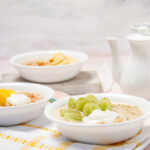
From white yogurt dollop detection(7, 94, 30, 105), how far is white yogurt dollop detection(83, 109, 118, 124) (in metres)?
0.35

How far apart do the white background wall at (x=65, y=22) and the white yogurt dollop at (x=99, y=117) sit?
2.20 metres

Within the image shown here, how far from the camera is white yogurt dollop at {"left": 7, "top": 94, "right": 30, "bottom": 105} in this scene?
1701 millimetres

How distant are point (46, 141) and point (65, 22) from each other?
227 centimetres

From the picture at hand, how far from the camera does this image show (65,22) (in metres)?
3.65

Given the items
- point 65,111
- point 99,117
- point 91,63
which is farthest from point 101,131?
point 91,63

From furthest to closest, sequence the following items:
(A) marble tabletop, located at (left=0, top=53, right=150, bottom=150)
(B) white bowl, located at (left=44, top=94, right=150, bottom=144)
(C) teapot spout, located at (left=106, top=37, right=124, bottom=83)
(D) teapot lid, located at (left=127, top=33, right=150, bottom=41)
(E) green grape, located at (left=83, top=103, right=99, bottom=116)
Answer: (A) marble tabletop, located at (left=0, top=53, right=150, bottom=150) → (C) teapot spout, located at (left=106, top=37, right=124, bottom=83) → (D) teapot lid, located at (left=127, top=33, right=150, bottom=41) → (E) green grape, located at (left=83, top=103, right=99, bottom=116) → (B) white bowl, located at (left=44, top=94, right=150, bottom=144)

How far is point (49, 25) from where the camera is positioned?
12.0 feet

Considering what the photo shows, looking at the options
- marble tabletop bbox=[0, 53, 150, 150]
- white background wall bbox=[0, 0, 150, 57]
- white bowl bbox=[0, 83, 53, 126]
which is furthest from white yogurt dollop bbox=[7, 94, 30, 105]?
white background wall bbox=[0, 0, 150, 57]

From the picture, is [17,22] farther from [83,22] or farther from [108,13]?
[108,13]

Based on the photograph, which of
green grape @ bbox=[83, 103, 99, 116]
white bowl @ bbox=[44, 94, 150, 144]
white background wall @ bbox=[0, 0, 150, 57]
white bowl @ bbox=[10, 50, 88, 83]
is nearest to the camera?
white bowl @ bbox=[44, 94, 150, 144]

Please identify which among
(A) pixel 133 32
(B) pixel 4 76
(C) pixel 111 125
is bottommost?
(B) pixel 4 76

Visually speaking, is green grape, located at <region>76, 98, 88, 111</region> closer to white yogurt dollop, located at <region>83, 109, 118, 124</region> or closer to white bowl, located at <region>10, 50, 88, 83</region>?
white yogurt dollop, located at <region>83, 109, 118, 124</region>

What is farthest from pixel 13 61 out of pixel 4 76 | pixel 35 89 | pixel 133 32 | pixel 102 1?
pixel 102 1

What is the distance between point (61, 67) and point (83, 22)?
4.55 ft
